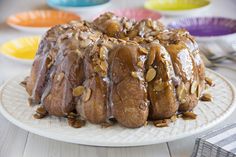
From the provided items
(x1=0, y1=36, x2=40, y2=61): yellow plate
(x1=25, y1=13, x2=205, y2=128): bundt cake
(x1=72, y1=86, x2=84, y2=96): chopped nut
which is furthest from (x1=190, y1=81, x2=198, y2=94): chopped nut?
(x1=0, y1=36, x2=40, y2=61): yellow plate

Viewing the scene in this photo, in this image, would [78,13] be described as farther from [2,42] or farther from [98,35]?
[98,35]

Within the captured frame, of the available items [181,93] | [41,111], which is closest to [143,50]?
[181,93]

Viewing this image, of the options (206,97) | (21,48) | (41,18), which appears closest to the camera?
(206,97)

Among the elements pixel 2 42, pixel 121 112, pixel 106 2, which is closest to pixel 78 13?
pixel 106 2

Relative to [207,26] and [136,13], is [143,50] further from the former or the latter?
[136,13]

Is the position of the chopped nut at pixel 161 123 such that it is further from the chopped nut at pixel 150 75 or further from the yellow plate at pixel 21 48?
the yellow plate at pixel 21 48

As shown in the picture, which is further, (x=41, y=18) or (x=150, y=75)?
(x=41, y=18)
